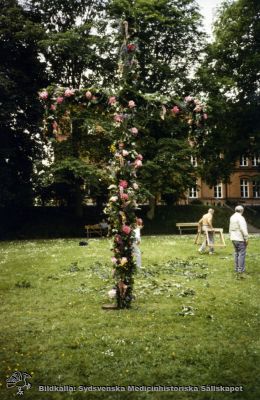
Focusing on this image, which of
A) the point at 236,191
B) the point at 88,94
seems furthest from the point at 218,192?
the point at 88,94

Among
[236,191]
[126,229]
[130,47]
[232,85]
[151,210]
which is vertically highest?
[232,85]

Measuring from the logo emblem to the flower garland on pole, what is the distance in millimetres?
4084

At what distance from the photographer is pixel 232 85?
38.3 metres

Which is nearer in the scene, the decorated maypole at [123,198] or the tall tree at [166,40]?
the decorated maypole at [123,198]

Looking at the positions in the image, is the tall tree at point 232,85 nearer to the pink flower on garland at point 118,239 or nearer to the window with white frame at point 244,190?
the window with white frame at point 244,190

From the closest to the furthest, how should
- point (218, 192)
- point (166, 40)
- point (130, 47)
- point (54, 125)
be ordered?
point (130, 47) → point (54, 125) → point (166, 40) → point (218, 192)

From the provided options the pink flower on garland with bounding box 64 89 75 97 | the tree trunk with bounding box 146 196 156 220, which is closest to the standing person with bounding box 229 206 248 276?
the pink flower on garland with bounding box 64 89 75 97

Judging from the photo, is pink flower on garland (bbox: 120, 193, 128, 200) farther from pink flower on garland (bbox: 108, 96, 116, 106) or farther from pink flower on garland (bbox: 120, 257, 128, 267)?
pink flower on garland (bbox: 108, 96, 116, 106)

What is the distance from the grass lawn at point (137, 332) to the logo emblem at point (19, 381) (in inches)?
3.6

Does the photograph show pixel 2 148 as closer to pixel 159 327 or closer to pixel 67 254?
pixel 67 254

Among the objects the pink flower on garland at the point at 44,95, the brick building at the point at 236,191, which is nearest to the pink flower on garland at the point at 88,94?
the pink flower on garland at the point at 44,95

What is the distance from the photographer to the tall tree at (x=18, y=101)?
33000 mm

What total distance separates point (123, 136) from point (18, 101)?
1027 inches

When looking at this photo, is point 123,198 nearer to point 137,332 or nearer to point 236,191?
point 137,332
